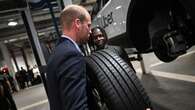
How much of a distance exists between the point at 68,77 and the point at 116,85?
0.76m

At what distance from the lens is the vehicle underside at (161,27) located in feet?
8.62

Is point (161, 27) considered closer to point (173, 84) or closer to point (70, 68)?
point (70, 68)

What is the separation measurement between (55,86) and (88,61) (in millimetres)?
806

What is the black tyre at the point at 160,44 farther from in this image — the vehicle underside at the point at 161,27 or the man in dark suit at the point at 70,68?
the man in dark suit at the point at 70,68

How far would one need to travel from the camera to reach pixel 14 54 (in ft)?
88.5

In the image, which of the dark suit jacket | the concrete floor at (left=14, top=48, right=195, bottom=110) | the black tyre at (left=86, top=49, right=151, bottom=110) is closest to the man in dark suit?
the dark suit jacket

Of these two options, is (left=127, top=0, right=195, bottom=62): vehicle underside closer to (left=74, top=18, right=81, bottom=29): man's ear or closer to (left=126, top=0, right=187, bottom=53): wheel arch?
(left=126, top=0, right=187, bottom=53): wheel arch

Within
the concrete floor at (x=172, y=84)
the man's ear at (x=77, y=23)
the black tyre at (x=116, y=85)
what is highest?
the man's ear at (x=77, y=23)

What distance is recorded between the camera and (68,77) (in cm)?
160

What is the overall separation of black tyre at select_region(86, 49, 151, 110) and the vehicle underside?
20.3 inches

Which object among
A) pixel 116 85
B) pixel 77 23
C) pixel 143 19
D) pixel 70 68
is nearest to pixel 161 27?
Answer: pixel 143 19

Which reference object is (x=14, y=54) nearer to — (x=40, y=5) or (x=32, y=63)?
(x=32, y=63)

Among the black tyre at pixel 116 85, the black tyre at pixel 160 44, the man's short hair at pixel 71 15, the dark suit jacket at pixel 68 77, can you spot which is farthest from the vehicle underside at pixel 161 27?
the dark suit jacket at pixel 68 77

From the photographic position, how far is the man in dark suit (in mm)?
1594
